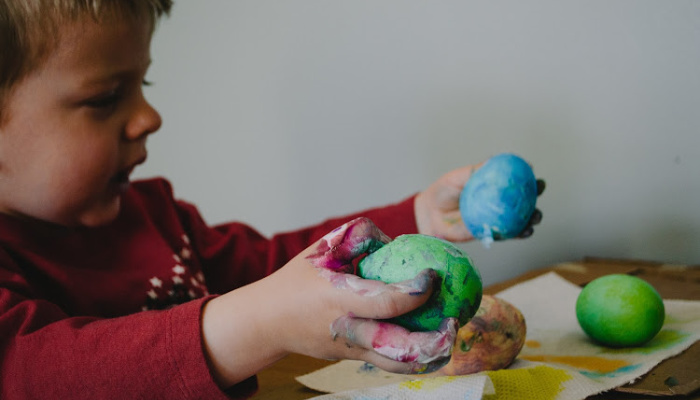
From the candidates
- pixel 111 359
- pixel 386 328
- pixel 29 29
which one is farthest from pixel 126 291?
pixel 386 328

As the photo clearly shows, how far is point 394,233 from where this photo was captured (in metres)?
1.09

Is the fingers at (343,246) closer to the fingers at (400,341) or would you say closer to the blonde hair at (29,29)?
the fingers at (400,341)

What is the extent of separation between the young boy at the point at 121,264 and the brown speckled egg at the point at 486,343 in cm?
22

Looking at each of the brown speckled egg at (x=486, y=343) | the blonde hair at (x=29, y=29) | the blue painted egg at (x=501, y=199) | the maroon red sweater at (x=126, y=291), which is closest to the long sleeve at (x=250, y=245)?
the maroon red sweater at (x=126, y=291)

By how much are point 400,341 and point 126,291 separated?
0.50 metres

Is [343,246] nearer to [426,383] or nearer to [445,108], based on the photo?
[426,383]

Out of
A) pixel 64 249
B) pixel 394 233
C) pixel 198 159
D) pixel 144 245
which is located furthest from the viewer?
pixel 198 159

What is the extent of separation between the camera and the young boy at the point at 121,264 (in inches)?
23.2

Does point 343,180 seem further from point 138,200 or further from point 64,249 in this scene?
point 64,249

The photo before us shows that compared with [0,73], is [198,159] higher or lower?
lower

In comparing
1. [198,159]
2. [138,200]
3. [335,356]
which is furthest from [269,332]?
[198,159]

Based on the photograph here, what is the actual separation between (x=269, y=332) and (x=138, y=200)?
54 centimetres

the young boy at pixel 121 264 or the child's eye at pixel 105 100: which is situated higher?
the child's eye at pixel 105 100

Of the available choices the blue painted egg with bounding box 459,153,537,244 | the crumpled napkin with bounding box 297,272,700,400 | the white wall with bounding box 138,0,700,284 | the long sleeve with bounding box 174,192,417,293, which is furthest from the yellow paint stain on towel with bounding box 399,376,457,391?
the white wall with bounding box 138,0,700,284
